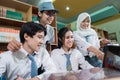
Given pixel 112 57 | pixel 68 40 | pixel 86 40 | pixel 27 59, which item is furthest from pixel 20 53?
pixel 86 40

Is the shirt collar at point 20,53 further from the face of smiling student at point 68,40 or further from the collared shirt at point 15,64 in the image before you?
the face of smiling student at point 68,40

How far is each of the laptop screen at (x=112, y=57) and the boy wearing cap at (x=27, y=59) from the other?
1.86 feet

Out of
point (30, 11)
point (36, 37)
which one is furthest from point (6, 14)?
point (36, 37)

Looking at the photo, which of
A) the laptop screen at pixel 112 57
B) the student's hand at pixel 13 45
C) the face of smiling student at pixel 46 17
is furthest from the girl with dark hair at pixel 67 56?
the laptop screen at pixel 112 57

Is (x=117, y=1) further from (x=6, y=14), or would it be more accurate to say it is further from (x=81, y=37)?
(x=6, y=14)

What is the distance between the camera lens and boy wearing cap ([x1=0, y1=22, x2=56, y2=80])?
1323 millimetres

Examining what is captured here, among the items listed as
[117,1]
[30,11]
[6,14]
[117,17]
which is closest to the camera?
[6,14]

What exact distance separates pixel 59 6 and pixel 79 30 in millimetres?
3059

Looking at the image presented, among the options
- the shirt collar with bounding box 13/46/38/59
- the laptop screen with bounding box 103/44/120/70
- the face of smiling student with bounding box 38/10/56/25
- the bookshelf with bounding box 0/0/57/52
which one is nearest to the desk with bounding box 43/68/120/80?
the laptop screen with bounding box 103/44/120/70

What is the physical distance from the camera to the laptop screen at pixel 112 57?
839 millimetres

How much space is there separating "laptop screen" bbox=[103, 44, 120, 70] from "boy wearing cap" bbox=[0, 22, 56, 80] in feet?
1.86

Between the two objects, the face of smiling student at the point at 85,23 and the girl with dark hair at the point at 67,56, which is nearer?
the girl with dark hair at the point at 67,56

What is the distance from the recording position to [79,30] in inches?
100

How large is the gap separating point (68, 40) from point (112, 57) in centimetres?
142
